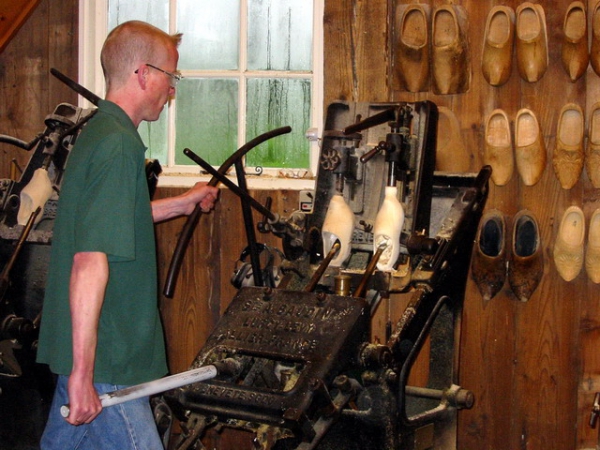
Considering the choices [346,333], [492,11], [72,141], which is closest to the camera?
[346,333]

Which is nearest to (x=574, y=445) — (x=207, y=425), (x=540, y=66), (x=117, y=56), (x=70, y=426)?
(x=540, y=66)

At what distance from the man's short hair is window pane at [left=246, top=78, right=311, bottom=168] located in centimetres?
150

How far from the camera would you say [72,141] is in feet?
10.5

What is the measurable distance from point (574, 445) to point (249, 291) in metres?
1.68

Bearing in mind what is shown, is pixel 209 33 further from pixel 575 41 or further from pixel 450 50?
pixel 575 41

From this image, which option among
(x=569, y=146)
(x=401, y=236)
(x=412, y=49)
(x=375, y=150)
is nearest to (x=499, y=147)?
(x=569, y=146)

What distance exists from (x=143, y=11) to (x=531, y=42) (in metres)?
1.76

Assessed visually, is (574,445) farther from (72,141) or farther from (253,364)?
(72,141)

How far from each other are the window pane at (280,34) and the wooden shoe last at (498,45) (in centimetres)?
78

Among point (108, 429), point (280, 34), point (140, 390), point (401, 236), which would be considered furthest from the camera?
point (280, 34)

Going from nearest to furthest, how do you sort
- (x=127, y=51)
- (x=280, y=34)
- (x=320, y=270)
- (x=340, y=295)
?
(x=127, y=51), (x=340, y=295), (x=320, y=270), (x=280, y=34)

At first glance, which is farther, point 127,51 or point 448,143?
point 448,143

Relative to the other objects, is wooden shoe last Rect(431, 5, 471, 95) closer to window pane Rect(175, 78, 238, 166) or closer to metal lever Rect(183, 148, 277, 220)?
window pane Rect(175, 78, 238, 166)

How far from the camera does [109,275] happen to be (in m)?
2.05
